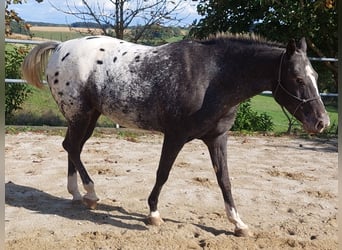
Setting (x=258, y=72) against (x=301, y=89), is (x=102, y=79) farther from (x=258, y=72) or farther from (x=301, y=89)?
(x=301, y=89)

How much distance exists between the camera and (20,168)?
17.5 feet

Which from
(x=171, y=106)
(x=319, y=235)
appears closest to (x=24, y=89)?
(x=171, y=106)

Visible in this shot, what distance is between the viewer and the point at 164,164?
3.50 metres

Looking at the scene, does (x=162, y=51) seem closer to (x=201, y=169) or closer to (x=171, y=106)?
(x=171, y=106)

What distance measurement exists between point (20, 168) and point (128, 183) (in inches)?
57.4

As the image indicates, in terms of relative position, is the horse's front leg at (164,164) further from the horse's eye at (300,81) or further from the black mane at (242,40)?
the horse's eye at (300,81)

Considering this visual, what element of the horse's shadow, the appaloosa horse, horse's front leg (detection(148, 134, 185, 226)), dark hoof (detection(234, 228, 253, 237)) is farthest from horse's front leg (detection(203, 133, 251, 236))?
the horse's shadow

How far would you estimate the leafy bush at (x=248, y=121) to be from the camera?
8.89 meters

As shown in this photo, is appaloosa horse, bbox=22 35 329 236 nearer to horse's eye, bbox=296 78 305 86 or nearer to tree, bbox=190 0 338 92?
horse's eye, bbox=296 78 305 86

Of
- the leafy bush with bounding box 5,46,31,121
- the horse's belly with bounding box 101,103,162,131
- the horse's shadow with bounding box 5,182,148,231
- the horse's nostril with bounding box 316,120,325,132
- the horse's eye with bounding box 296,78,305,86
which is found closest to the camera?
the horse's nostril with bounding box 316,120,325,132

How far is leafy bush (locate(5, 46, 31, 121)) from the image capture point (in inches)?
323

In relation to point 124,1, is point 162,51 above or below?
below

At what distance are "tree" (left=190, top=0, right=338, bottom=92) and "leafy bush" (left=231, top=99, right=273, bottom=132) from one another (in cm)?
156

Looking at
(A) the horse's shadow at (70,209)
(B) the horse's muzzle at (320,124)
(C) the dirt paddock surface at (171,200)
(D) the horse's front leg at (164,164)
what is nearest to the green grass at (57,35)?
(C) the dirt paddock surface at (171,200)
